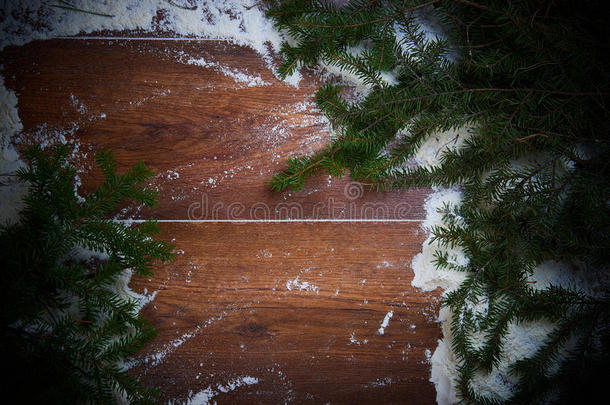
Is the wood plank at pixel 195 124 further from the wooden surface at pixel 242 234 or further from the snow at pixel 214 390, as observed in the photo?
the snow at pixel 214 390

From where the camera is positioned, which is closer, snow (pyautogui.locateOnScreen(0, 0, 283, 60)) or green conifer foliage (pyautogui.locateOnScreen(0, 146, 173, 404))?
green conifer foliage (pyautogui.locateOnScreen(0, 146, 173, 404))

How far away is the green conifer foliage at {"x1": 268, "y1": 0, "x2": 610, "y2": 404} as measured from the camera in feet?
2.60

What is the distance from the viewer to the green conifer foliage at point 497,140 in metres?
0.79

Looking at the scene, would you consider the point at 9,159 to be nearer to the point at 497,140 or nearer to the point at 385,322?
the point at 385,322

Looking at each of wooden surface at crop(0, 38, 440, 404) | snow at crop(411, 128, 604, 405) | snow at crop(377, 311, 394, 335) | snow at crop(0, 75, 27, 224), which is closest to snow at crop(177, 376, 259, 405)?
wooden surface at crop(0, 38, 440, 404)

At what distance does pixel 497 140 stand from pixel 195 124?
0.82 meters

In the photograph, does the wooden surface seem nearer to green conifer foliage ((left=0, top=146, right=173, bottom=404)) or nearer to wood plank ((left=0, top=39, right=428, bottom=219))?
wood plank ((left=0, top=39, right=428, bottom=219))

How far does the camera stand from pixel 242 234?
998mm

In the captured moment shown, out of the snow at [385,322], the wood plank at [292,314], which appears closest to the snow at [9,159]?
the wood plank at [292,314]

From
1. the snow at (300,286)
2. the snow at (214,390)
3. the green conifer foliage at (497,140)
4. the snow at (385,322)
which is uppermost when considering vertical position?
the green conifer foliage at (497,140)

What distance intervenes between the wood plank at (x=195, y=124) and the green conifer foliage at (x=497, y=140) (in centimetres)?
8

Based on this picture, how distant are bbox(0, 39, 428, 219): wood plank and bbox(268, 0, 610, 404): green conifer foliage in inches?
3.1

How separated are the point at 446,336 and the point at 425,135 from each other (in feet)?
1.97

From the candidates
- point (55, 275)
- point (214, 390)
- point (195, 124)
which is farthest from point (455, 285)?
point (55, 275)
